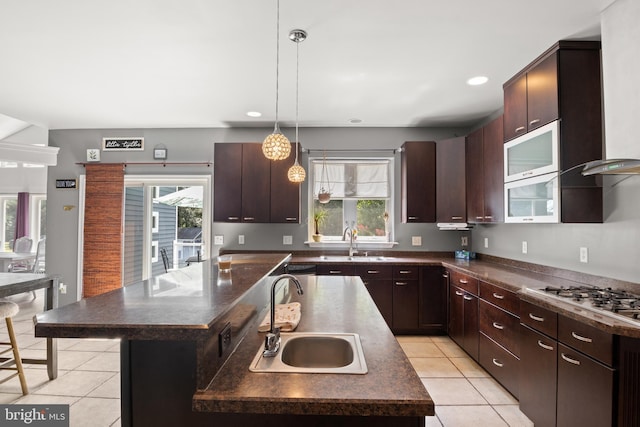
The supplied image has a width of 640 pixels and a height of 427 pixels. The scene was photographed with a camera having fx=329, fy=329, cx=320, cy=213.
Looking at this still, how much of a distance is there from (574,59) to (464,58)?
747 mm

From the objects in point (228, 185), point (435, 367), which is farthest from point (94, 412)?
point (435, 367)

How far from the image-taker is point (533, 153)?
257 centimetres

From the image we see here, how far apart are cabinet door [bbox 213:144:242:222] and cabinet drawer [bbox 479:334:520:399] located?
121 inches

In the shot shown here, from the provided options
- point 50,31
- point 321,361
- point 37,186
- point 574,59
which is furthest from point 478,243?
point 37,186

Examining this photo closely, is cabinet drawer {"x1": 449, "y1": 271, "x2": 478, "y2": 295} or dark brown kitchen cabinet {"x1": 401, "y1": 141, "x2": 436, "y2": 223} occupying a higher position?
dark brown kitchen cabinet {"x1": 401, "y1": 141, "x2": 436, "y2": 223}

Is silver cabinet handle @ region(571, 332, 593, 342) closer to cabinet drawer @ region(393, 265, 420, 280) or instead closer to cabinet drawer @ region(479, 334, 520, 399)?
cabinet drawer @ region(479, 334, 520, 399)

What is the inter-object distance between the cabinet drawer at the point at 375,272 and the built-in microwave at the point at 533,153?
1634mm

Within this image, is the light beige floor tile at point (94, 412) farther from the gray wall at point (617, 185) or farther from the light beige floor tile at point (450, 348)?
the gray wall at point (617, 185)

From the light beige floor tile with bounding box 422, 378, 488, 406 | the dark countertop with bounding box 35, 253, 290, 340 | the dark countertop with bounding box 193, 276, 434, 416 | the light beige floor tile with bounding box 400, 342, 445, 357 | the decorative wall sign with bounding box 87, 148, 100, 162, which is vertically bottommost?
the light beige floor tile with bounding box 422, 378, 488, 406

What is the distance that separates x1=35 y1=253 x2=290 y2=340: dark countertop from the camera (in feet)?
3.18

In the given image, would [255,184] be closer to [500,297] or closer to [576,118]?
[500,297]

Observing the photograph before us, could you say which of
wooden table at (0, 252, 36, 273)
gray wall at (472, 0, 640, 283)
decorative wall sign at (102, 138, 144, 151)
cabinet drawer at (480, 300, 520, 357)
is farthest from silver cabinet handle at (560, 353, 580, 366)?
wooden table at (0, 252, 36, 273)

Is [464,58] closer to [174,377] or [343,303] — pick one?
[343,303]

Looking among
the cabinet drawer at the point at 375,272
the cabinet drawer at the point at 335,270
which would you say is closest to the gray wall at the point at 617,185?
the cabinet drawer at the point at 375,272
